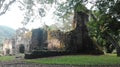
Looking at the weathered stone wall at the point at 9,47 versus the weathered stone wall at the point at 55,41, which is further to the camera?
the weathered stone wall at the point at 9,47

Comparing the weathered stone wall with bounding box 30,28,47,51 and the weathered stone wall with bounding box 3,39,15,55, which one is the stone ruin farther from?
the weathered stone wall with bounding box 3,39,15,55

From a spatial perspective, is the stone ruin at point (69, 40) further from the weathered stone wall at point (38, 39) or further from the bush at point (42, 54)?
the bush at point (42, 54)

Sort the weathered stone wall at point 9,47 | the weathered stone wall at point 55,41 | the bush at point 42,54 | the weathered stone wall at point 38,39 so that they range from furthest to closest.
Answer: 1. the weathered stone wall at point 9,47
2. the weathered stone wall at point 55,41
3. the weathered stone wall at point 38,39
4. the bush at point 42,54

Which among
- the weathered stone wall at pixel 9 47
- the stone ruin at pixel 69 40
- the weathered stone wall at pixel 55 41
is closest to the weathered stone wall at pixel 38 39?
the stone ruin at pixel 69 40

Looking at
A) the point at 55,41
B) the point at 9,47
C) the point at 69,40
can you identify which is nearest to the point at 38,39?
the point at 55,41

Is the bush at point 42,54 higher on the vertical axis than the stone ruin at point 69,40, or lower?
lower

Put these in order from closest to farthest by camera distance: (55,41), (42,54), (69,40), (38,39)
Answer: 1. (42,54)
2. (38,39)
3. (69,40)
4. (55,41)

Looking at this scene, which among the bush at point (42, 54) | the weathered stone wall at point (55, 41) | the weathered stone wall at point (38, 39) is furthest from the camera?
the weathered stone wall at point (55, 41)

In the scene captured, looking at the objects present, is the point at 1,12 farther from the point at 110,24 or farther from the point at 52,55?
the point at 110,24

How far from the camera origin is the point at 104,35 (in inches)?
1077

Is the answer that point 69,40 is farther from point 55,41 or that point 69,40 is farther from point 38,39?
point 38,39

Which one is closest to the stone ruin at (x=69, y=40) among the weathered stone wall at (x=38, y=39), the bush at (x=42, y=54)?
the weathered stone wall at (x=38, y=39)

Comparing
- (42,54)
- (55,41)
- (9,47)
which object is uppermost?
(55,41)

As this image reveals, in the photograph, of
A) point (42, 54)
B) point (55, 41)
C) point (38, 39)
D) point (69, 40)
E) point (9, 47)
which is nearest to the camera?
point (42, 54)
